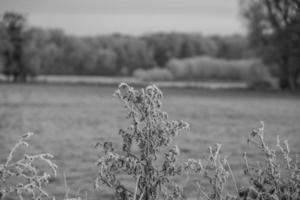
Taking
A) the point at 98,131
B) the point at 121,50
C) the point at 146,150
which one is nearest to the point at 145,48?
the point at 121,50

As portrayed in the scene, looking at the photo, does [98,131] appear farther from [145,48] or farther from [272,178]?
[145,48]

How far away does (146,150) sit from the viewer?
414cm

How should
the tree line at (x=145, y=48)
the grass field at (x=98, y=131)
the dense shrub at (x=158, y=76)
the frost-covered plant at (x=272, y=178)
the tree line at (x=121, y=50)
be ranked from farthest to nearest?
the tree line at (x=121, y=50) → the dense shrub at (x=158, y=76) → the tree line at (x=145, y=48) → the grass field at (x=98, y=131) → the frost-covered plant at (x=272, y=178)

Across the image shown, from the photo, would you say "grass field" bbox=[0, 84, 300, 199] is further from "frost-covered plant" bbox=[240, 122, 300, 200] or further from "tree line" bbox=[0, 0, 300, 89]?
"tree line" bbox=[0, 0, 300, 89]

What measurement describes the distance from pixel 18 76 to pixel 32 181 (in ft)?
244

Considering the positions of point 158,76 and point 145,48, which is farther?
point 145,48

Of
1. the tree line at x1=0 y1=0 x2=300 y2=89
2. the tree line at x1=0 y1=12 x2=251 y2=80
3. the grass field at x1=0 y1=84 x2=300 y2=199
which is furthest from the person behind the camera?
the tree line at x1=0 y1=12 x2=251 y2=80

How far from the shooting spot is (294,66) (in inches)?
1828

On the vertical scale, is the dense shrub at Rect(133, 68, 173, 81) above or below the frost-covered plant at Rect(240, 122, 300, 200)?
below

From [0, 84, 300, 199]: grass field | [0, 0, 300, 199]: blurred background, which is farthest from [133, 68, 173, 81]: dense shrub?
[0, 84, 300, 199]: grass field

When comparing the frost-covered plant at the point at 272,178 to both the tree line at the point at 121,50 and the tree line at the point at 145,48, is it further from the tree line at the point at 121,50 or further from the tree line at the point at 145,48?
the tree line at the point at 121,50

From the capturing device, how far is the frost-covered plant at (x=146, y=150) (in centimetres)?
406

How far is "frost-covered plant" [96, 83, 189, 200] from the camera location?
4059 mm

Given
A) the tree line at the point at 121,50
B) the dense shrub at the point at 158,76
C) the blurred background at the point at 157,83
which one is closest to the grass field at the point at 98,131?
the blurred background at the point at 157,83
